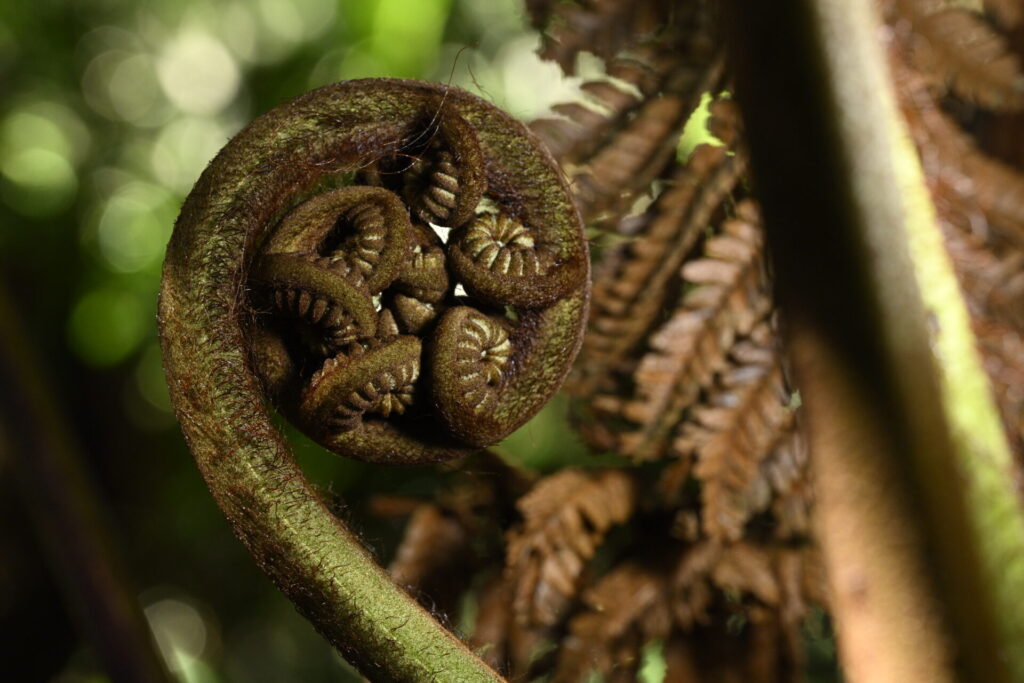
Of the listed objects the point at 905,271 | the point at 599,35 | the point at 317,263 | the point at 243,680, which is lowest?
the point at 243,680

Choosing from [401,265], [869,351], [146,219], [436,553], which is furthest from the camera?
[146,219]

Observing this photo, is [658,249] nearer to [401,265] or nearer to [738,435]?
[738,435]

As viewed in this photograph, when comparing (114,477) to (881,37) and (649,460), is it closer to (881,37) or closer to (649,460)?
(649,460)

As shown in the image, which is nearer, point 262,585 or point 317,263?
point 317,263

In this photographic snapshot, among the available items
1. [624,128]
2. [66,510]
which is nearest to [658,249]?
[624,128]

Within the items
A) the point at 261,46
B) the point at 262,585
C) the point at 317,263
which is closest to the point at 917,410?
the point at 317,263

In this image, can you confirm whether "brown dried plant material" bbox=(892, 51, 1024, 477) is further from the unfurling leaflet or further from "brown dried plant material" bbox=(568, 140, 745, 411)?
the unfurling leaflet
